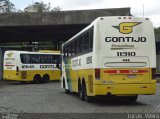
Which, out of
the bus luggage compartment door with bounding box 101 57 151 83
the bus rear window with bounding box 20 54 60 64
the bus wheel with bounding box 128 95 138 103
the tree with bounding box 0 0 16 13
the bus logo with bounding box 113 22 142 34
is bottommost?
the bus wheel with bounding box 128 95 138 103

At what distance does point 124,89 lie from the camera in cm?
1689

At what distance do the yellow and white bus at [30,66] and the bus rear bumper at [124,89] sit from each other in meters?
22.2

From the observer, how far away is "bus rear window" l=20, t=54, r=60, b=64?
40.3 m

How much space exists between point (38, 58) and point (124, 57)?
2542cm

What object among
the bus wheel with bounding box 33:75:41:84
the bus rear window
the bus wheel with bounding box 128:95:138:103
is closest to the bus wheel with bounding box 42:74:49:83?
the bus wheel with bounding box 33:75:41:84

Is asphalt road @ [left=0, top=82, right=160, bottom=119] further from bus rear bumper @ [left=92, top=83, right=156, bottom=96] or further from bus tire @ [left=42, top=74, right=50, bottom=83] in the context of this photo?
bus tire @ [left=42, top=74, right=50, bottom=83]

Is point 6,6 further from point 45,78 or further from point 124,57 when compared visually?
point 124,57

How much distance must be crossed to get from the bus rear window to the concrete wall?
11.6 feet

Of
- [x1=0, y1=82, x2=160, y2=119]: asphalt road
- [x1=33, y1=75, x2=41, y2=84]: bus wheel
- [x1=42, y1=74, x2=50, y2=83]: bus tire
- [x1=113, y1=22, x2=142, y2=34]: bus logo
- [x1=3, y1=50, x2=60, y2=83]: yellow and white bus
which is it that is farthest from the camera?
[x1=42, y1=74, x2=50, y2=83]: bus tire

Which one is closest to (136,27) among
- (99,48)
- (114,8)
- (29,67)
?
(99,48)

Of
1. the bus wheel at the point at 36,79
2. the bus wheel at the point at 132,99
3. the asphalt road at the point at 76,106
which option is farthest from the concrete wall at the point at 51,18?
the bus wheel at the point at 132,99

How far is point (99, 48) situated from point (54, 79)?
1064 inches

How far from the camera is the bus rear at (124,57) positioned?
1688 cm

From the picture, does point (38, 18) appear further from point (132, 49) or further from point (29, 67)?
point (132, 49)
